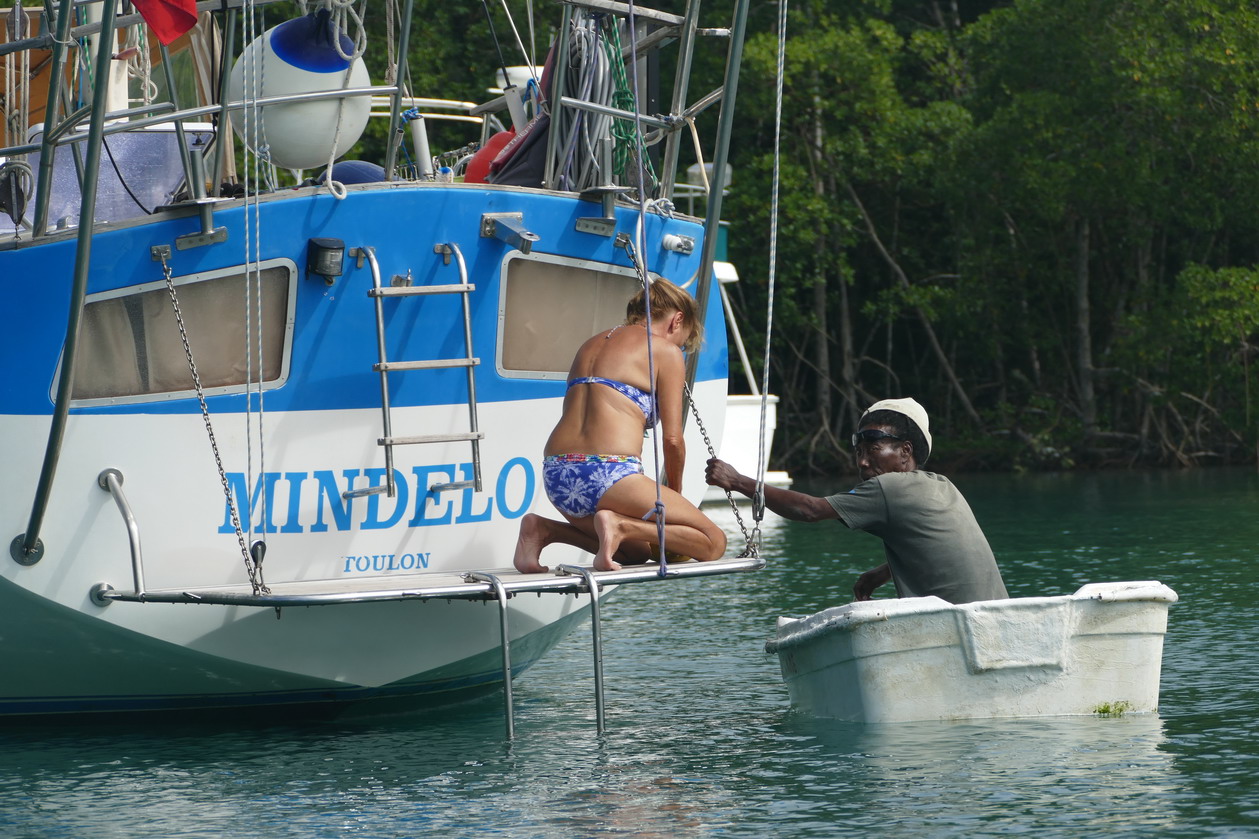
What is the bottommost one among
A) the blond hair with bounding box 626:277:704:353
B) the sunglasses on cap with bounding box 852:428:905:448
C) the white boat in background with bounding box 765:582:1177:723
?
the white boat in background with bounding box 765:582:1177:723

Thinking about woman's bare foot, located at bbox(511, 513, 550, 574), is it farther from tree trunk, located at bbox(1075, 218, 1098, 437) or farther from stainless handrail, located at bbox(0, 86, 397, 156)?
tree trunk, located at bbox(1075, 218, 1098, 437)

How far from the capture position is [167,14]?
696 cm

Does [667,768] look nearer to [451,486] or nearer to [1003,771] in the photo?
[1003,771]

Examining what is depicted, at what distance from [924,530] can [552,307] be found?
214 centimetres

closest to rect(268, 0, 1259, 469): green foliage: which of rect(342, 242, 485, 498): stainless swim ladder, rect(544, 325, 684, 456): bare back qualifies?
rect(342, 242, 485, 498): stainless swim ladder

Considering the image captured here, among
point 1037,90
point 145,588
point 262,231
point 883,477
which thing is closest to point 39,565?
point 145,588

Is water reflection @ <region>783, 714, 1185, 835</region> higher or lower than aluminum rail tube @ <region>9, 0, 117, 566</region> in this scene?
lower

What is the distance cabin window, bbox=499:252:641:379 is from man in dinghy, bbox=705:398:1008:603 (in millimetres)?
1490

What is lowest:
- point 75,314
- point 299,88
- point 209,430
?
point 209,430

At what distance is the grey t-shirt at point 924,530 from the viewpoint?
22.9 feet

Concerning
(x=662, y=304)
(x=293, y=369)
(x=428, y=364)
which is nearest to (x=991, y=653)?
(x=662, y=304)

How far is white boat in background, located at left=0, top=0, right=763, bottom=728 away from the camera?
23.3ft

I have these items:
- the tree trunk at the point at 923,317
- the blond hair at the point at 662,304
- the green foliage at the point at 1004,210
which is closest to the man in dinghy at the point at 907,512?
the blond hair at the point at 662,304

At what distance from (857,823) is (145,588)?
3067 millimetres
